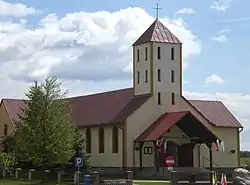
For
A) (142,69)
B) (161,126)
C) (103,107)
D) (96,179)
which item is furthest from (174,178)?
(103,107)

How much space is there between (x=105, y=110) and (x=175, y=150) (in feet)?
24.1

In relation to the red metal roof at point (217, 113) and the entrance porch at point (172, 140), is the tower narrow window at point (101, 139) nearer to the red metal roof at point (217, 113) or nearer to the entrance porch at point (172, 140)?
the entrance porch at point (172, 140)

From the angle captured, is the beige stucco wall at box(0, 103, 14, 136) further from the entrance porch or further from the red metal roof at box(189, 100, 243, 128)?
the red metal roof at box(189, 100, 243, 128)

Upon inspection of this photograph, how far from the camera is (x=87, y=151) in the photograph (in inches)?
2653

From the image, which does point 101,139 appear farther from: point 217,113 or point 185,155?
point 217,113

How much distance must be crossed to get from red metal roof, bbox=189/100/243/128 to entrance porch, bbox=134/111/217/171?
439 centimetres

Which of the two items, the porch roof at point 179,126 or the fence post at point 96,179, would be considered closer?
the fence post at point 96,179

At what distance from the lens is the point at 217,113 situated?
69.9 m

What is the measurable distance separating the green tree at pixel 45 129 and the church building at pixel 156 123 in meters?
8.76

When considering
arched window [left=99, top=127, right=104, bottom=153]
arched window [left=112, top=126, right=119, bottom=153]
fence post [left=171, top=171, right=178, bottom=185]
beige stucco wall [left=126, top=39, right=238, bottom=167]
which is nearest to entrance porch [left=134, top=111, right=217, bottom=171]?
beige stucco wall [left=126, top=39, right=238, bottom=167]

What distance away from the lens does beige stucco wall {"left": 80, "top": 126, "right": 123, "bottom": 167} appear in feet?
206

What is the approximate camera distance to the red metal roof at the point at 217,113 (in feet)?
223

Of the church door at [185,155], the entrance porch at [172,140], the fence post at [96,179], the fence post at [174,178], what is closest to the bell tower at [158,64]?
the entrance porch at [172,140]

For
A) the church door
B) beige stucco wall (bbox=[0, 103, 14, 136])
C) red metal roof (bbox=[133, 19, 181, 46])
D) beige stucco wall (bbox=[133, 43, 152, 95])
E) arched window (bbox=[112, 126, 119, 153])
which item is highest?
red metal roof (bbox=[133, 19, 181, 46])
